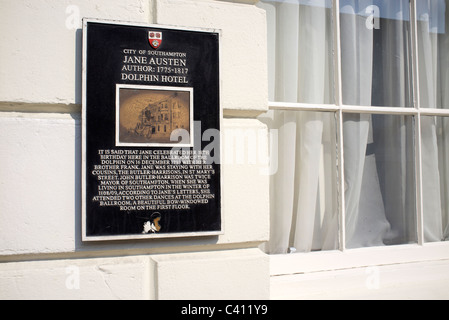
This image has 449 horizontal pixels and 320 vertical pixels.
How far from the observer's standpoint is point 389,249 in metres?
2.67

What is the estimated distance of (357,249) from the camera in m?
2.62

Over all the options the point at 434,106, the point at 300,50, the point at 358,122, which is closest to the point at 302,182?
the point at 358,122

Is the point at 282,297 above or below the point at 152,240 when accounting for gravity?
below

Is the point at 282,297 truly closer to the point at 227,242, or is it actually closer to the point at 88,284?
→ the point at 227,242

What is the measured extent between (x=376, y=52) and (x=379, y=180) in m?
0.89

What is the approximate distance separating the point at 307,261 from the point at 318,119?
2.95 feet

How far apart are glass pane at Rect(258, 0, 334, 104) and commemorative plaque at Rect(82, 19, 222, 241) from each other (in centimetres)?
60

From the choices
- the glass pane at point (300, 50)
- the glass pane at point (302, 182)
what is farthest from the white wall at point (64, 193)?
the glass pane at point (300, 50)

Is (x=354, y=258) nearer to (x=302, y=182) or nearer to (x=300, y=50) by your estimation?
(x=302, y=182)

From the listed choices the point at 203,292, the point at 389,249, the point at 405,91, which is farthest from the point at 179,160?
the point at 405,91

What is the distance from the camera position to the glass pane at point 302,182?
2.54 metres

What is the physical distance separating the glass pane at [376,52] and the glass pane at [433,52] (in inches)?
5.2

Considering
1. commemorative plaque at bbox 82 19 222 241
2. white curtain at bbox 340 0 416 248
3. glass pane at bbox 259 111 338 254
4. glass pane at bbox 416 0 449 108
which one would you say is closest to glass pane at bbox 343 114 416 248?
white curtain at bbox 340 0 416 248

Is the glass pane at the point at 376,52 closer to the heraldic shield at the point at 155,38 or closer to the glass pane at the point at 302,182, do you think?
the glass pane at the point at 302,182
